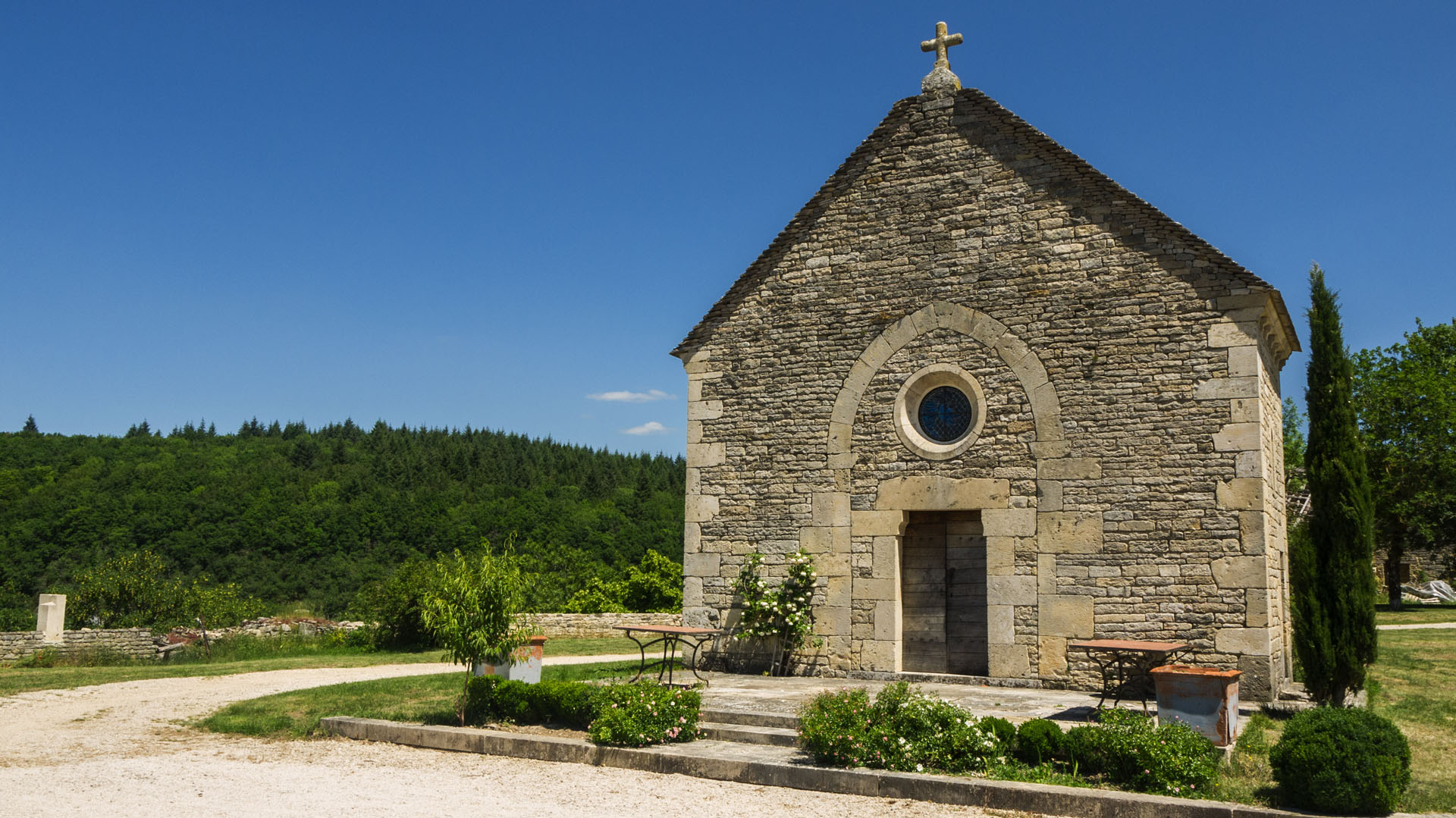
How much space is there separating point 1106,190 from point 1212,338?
2250 millimetres

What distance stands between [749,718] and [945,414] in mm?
5123

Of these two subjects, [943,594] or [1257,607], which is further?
[943,594]

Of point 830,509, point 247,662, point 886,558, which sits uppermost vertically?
point 830,509

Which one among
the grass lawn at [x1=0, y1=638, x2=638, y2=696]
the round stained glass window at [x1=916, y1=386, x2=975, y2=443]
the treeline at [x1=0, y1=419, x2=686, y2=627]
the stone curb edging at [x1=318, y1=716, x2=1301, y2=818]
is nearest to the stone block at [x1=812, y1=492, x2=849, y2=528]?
the round stained glass window at [x1=916, y1=386, x2=975, y2=443]

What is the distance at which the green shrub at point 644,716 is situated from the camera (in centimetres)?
798

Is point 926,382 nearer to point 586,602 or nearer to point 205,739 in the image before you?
point 205,739

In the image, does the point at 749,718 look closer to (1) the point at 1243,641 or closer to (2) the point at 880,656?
(2) the point at 880,656

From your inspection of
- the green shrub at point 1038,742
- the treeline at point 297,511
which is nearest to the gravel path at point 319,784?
the green shrub at point 1038,742

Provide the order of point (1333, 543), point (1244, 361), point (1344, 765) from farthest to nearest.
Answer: point (1244, 361), point (1333, 543), point (1344, 765)

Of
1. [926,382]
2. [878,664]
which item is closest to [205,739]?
[878,664]

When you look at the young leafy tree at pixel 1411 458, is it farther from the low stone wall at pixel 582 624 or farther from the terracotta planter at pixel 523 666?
the terracotta planter at pixel 523 666

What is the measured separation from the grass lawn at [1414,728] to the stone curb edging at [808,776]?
68 cm

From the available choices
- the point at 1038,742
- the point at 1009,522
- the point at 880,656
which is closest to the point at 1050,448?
the point at 1009,522

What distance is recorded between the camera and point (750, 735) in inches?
329
